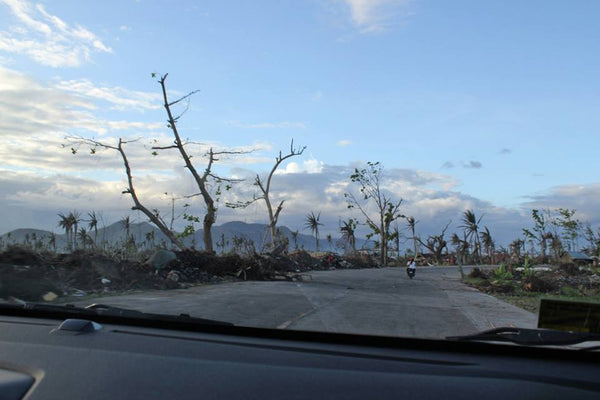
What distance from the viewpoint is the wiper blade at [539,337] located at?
98.2 inches

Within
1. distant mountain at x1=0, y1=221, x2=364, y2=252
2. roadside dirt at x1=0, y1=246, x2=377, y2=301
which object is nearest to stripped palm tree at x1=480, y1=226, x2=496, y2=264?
distant mountain at x1=0, y1=221, x2=364, y2=252

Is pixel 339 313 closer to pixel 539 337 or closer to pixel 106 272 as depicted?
pixel 539 337

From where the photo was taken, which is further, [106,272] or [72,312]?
[106,272]

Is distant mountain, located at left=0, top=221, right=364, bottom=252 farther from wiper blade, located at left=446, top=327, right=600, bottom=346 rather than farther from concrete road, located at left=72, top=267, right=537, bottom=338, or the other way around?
wiper blade, located at left=446, top=327, right=600, bottom=346

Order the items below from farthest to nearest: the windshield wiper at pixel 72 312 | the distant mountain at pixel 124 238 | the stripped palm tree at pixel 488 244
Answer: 1. the stripped palm tree at pixel 488 244
2. the distant mountain at pixel 124 238
3. the windshield wiper at pixel 72 312

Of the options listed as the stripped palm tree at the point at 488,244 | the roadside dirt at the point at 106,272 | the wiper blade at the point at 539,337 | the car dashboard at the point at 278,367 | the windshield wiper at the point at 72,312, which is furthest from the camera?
the stripped palm tree at the point at 488,244

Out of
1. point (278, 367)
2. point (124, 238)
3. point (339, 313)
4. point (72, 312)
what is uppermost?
point (124, 238)

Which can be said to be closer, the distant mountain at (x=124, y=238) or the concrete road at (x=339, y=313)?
the concrete road at (x=339, y=313)

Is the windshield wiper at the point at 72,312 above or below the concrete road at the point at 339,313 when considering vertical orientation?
above

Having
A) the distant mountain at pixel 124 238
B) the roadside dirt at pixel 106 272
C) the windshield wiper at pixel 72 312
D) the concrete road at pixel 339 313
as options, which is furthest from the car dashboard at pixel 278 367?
the distant mountain at pixel 124 238

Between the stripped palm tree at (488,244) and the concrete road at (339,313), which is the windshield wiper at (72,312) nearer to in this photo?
the concrete road at (339,313)

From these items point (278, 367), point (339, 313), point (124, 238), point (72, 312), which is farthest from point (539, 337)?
point (124, 238)

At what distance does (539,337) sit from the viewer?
8.34 feet

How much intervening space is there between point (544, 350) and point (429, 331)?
18.7 ft
